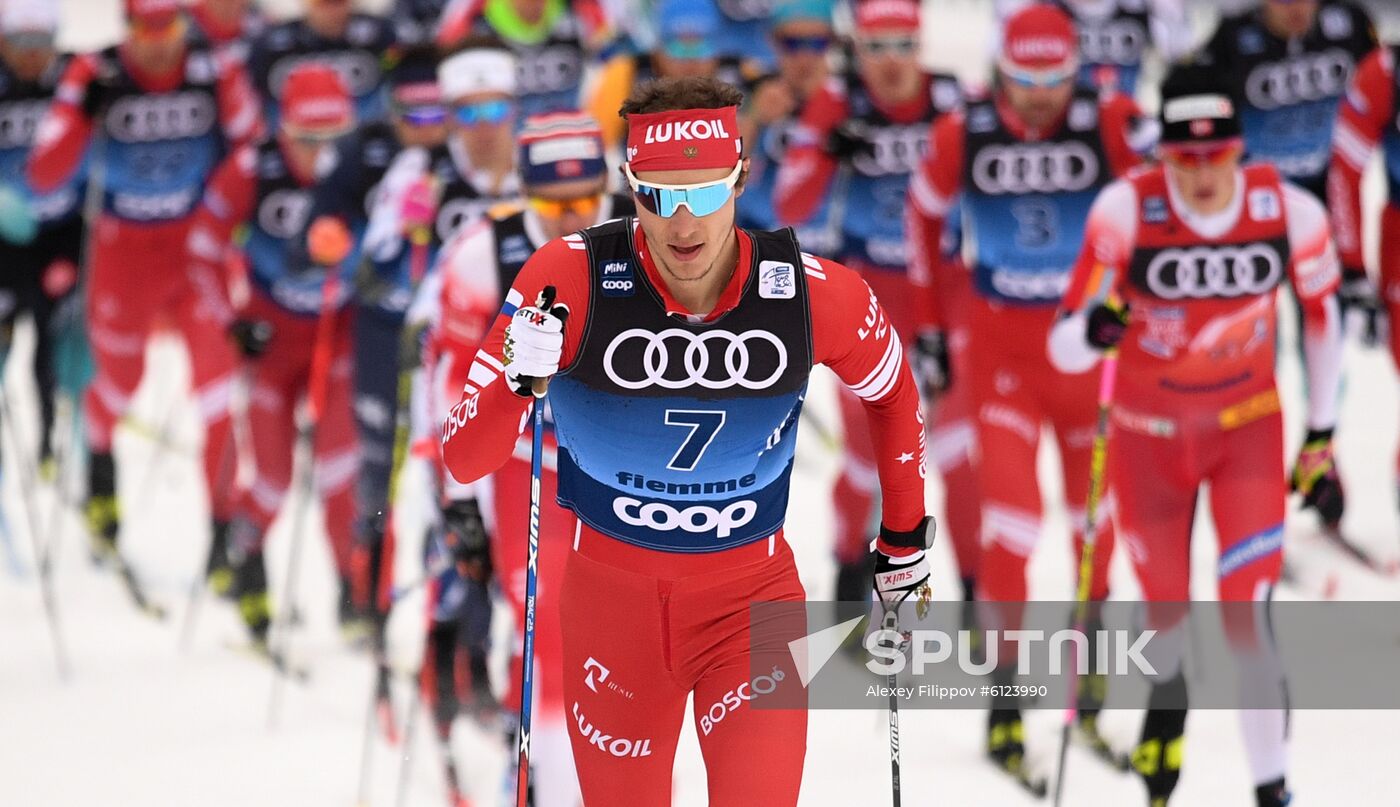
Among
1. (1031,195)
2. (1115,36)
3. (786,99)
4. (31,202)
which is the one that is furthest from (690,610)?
(1115,36)

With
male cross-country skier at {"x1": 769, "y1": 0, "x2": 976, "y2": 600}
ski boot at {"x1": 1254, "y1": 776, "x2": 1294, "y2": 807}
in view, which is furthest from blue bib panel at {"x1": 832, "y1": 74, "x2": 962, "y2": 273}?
ski boot at {"x1": 1254, "y1": 776, "x2": 1294, "y2": 807}

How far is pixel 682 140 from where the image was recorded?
3.92 metres

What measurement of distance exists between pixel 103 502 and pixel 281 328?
169 cm

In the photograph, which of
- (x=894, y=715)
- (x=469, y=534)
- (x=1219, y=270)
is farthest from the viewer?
(x=1219, y=270)

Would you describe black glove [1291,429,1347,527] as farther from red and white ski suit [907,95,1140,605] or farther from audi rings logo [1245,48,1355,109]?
audi rings logo [1245,48,1355,109]

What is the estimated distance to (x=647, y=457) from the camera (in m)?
4.07

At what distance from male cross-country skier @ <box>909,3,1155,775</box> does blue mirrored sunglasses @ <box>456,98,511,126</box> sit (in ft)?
5.71

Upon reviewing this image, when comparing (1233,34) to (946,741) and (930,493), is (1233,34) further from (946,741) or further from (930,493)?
(946,741)

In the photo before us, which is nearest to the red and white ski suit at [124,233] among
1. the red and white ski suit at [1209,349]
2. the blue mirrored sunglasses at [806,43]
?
the blue mirrored sunglasses at [806,43]

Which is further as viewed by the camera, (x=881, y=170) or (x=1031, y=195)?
(x=881, y=170)

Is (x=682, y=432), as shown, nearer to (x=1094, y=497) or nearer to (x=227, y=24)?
(x=1094, y=497)

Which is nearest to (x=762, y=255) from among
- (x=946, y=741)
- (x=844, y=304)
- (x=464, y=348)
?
(x=844, y=304)

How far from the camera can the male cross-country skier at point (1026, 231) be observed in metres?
6.89

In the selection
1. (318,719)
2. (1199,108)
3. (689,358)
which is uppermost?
(1199,108)
